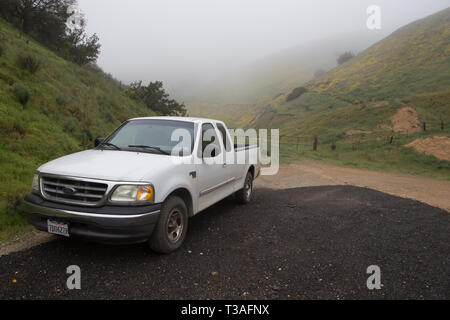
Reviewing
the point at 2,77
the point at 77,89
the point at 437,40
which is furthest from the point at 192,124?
the point at 437,40

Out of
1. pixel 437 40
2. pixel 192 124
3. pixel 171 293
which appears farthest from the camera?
pixel 437 40

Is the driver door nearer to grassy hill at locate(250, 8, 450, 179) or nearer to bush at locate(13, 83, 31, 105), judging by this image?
bush at locate(13, 83, 31, 105)

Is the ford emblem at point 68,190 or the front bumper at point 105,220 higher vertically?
the ford emblem at point 68,190

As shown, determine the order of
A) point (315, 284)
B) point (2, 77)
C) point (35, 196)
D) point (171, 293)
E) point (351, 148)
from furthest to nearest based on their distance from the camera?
point (351, 148) < point (2, 77) < point (35, 196) < point (315, 284) < point (171, 293)

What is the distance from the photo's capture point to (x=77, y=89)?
45.3 feet

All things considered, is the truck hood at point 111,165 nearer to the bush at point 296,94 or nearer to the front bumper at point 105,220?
the front bumper at point 105,220

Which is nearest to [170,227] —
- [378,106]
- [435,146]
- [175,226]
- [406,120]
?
[175,226]

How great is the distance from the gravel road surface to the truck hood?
105cm

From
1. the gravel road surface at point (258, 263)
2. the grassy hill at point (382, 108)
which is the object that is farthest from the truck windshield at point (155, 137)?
the grassy hill at point (382, 108)

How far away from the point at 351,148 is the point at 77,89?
17.5m

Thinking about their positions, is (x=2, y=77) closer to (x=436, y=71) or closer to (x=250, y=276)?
→ (x=250, y=276)

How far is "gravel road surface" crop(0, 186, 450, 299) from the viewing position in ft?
10.4

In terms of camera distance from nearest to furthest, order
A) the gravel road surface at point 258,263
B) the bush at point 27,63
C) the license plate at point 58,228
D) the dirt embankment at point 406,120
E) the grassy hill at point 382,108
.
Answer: the gravel road surface at point 258,263, the license plate at point 58,228, the bush at point 27,63, the grassy hill at point 382,108, the dirt embankment at point 406,120

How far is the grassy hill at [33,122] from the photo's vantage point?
217 inches
